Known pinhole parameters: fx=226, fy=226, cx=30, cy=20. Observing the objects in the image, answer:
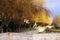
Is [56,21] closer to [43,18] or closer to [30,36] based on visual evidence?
[43,18]

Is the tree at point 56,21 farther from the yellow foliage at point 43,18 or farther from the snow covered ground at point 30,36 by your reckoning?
the snow covered ground at point 30,36

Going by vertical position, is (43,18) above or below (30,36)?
above

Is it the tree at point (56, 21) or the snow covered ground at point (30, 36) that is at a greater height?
the tree at point (56, 21)

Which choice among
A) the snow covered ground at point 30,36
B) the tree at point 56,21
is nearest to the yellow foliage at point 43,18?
the tree at point 56,21

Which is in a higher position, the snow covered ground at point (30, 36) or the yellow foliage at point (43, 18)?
the yellow foliage at point (43, 18)

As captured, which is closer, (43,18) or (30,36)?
(30,36)

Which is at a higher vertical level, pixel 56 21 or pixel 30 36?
pixel 56 21

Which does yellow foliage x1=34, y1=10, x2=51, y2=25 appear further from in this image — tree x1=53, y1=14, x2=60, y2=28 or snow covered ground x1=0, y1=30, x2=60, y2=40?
snow covered ground x1=0, y1=30, x2=60, y2=40

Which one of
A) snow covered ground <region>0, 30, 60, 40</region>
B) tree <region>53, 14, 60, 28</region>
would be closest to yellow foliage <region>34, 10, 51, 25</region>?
tree <region>53, 14, 60, 28</region>

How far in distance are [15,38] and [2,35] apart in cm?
24

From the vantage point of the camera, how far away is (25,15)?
398 centimetres

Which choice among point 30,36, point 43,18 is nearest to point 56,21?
point 43,18

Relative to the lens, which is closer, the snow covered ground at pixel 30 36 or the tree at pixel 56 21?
the snow covered ground at pixel 30 36

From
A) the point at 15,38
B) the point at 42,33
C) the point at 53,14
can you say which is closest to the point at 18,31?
the point at 15,38
